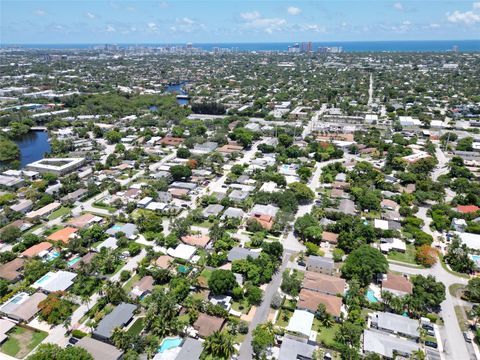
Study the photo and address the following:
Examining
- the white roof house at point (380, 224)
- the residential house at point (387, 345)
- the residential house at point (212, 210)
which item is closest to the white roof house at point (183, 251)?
the residential house at point (212, 210)

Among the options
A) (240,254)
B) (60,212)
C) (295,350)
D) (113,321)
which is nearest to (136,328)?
(113,321)

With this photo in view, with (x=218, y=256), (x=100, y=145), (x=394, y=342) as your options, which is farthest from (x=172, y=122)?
(x=394, y=342)

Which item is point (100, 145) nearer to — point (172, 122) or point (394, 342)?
point (172, 122)

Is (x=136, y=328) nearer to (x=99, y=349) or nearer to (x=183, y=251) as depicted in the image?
(x=99, y=349)

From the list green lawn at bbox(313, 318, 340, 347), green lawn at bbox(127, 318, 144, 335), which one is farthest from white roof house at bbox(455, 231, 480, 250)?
green lawn at bbox(127, 318, 144, 335)

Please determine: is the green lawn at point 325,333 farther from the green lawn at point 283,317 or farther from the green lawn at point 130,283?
the green lawn at point 130,283

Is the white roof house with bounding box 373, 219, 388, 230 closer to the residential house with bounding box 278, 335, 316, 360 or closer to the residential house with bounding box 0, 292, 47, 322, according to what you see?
the residential house with bounding box 278, 335, 316, 360
